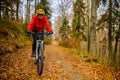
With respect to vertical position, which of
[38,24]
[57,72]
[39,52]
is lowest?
[57,72]

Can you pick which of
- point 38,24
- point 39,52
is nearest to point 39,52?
point 39,52

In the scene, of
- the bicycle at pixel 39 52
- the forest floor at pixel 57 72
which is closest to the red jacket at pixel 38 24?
the bicycle at pixel 39 52

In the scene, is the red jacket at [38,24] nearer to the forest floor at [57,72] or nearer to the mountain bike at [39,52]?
the mountain bike at [39,52]

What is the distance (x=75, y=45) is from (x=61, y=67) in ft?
29.4

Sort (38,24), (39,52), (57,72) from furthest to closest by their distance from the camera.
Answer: (57,72) → (38,24) → (39,52)

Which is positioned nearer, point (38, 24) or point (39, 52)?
point (39, 52)

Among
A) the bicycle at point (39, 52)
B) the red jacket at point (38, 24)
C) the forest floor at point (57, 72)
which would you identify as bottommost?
the forest floor at point (57, 72)

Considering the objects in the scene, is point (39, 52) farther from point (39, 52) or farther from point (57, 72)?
point (57, 72)

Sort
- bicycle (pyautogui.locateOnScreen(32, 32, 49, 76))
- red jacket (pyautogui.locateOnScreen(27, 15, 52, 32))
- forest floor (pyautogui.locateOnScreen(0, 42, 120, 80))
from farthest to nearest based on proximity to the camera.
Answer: red jacket (pyautogui.locateOnScreen(27, 15, 52, 32)) → bicycle (pyautogui.locateOnScreen(32, 32, 49, 76)) → forest floor (pyautogui.locateOnScreen(0, 42, 120, 80))

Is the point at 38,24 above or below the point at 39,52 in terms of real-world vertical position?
above

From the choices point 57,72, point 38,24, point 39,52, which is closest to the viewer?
point 39,52

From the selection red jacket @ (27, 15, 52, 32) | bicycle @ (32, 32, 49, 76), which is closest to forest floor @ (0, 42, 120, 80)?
bicycle @ (32, 32, 49, 76)

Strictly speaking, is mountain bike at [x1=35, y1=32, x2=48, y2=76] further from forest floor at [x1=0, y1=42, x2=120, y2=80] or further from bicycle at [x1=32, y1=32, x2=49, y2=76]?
forest floor at [x1=0, y1=42, x2=120, y2=80]

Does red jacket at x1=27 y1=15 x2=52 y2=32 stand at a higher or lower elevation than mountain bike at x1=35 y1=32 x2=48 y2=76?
higher
